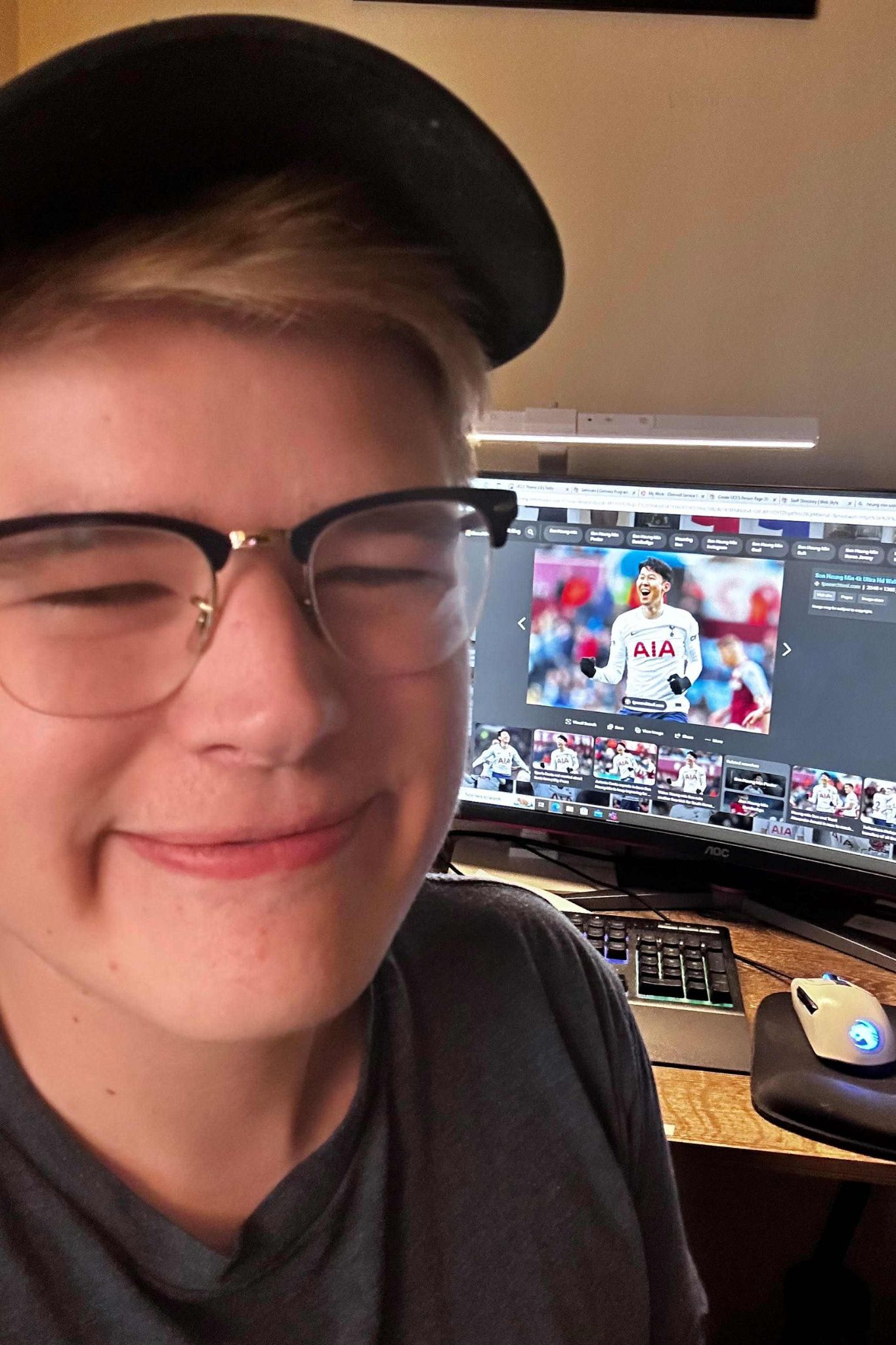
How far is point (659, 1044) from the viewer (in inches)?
37.0

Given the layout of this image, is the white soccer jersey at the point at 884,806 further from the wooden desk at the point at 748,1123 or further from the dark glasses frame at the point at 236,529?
the dark glasses frame at the point at 236,529

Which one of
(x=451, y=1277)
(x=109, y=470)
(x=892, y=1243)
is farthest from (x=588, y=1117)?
(x=892, y=1243)

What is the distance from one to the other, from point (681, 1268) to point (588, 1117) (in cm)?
17

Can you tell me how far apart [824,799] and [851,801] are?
31 mm

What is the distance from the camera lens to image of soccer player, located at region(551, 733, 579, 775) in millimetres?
1259

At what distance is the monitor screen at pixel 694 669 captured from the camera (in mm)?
1113

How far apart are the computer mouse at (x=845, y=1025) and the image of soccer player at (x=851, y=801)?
23 centimetres

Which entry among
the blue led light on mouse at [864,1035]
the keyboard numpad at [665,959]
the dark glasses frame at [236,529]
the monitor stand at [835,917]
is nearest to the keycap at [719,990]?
the keyboard numpad at [665,959]

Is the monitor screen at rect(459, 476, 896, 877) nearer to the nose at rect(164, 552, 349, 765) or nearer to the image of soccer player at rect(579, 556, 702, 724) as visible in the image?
the image of soccer player at rect(579, 556, 702, 724)

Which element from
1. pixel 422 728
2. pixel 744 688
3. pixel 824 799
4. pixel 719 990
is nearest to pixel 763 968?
pixel 719 990

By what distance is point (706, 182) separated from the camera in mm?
1271

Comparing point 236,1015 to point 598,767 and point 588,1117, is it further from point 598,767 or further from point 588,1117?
point 598,767

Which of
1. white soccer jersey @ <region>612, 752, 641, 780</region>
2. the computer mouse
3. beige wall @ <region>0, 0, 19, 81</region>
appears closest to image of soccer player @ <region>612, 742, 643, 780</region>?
white soccer jersey @ <region>612, 752, 641, 780</region>

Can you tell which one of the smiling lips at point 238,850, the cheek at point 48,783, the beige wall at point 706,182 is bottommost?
the smiling lips at point 238,850
